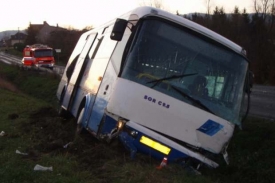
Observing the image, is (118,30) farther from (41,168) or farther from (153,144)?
(41,168)

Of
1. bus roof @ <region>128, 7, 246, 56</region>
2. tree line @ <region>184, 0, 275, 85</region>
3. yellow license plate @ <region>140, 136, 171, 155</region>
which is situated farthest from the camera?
tree line @ <region>184, 0, 275, 85</region>

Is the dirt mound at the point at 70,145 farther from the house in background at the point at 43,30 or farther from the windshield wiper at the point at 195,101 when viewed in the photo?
the house in background at the point at 43,30

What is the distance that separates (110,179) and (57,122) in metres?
6.08

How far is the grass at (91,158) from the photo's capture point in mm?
6145

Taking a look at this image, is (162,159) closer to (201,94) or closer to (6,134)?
(201,94)

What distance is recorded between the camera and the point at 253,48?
42.2 m

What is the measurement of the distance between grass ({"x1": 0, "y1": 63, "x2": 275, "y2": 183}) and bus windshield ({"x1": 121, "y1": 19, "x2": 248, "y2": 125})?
3.84ft

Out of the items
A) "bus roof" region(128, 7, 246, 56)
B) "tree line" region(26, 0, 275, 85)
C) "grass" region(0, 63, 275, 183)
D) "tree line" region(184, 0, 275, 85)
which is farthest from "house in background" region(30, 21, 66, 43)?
"bus roof" region(128, 7, 246, 56)

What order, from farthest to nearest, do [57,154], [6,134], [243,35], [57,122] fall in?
[243,35]
[57,122]
[6,134]
[57,154]

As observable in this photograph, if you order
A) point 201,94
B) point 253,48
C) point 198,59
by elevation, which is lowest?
point 253,48

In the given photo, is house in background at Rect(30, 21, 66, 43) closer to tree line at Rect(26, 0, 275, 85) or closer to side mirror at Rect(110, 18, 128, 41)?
tree line at Rect(26, 0, 275, 85)

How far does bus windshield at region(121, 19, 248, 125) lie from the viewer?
7.04 metres

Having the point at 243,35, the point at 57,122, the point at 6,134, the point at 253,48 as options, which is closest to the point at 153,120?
the point at 6,134

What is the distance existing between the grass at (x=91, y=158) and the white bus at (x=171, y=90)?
412 millimetres
